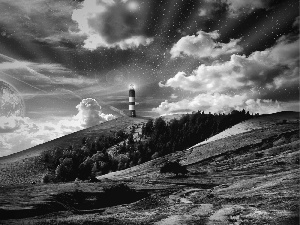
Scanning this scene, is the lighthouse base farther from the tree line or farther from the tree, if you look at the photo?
the tree

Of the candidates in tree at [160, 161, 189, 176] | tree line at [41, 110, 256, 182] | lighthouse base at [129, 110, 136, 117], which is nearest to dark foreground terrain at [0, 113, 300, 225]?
tree at [160, 161, 189, 176]

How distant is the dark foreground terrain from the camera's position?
11248 millimetres

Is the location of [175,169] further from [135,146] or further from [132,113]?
[132,113]

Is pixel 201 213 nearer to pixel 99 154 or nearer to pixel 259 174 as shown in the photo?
pixel 259 174

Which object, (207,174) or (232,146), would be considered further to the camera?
(232,146)

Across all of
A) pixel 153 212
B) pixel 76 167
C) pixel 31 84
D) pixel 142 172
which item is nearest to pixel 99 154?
pixel 76 167

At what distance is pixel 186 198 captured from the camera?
14.8m

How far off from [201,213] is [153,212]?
2104mm

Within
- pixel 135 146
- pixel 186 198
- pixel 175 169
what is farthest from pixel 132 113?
pixel 186 198

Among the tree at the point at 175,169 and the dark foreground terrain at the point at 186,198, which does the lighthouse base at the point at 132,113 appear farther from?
the dark foreground terrain at the point at 186,198

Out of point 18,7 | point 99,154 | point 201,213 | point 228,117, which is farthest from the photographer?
point 228,117

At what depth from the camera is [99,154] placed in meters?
33.9

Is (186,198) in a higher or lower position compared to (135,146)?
lower

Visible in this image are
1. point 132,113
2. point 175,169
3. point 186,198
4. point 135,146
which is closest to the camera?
point 186,198
